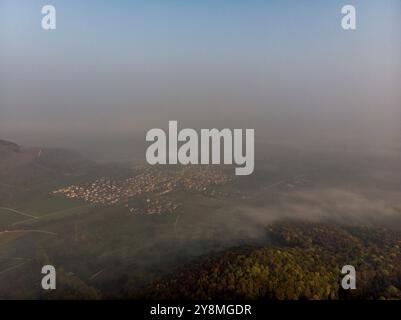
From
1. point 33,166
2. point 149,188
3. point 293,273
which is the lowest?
point 293,273

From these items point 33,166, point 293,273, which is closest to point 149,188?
point 33,166

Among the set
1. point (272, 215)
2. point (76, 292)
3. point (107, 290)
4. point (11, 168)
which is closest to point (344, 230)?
point (272, 215)

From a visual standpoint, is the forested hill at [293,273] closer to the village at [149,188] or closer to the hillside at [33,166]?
the village at [149,188]

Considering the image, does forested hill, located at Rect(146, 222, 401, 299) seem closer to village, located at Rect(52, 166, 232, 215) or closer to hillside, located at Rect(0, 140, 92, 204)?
village, located at Rect(52, 166, 232, 215)

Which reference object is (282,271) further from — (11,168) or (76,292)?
(11,168)

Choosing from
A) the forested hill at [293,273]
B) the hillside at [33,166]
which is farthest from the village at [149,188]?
the forested hill at [293,273]

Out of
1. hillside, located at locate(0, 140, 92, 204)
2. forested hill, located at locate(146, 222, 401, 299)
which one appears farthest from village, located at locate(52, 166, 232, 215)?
forested hill, located at locate(146, 222, 401, 299)

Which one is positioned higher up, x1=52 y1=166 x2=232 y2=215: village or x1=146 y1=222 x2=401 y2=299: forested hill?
x1=52 y1=166 x2=232 y2=215: village

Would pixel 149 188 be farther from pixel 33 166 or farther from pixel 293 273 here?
pixel 293 273
